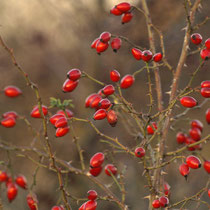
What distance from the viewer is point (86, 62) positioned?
5.65 metres

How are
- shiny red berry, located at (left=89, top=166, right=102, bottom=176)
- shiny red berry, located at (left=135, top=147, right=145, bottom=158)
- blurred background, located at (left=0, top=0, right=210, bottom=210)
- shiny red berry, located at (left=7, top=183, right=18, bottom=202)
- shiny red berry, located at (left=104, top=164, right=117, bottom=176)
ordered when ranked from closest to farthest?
1. shiny red berry, located at (left=135, top=147, right=145, bottom=158)
2. shiny red berry, located at (left=89, top=166, right=102, bottom=176)
3. shiny red berry, located at (left=104, top=164, right=117, bottom=176)
4. shiny red berry, located at (left=7, top=183, right=18, bottom=202)
5. blurred background, located at (left=0, top=0, right=210, bottom=210)

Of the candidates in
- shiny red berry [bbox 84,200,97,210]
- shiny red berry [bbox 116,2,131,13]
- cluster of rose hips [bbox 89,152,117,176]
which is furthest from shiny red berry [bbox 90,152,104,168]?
shiny red berry [bbox 116,2,131,13]

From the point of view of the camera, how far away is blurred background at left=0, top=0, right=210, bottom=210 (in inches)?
195

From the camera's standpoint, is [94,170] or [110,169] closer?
[94,170]

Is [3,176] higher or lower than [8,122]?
lower

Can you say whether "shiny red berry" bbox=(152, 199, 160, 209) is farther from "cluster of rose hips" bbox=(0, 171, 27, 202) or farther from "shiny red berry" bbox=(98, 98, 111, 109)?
"cluster of rose hips" bbox=(0, 171, 27, 202)

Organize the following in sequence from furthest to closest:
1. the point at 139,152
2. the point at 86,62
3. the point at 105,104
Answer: the point at 86,62 < the point at 105,104 < the point at 139,152

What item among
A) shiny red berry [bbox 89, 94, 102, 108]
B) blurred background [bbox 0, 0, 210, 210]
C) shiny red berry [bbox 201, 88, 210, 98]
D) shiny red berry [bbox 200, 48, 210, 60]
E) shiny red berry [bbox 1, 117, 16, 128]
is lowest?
blurred background [bbox 0, 0, 210, 210]

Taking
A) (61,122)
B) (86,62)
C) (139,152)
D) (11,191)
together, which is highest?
(61,122)

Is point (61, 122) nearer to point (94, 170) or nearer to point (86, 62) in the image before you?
point (94, 170)

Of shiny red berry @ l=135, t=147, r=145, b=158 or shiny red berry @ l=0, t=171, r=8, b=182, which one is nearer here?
shiny red berry @ l=135, t=147, r=145, b=158

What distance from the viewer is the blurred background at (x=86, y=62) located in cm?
496

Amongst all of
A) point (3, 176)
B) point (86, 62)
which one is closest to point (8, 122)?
point (3, 176)

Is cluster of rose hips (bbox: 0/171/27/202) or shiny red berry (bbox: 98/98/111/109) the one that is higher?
shiny red berry (bbox: 98/98/111/109)
